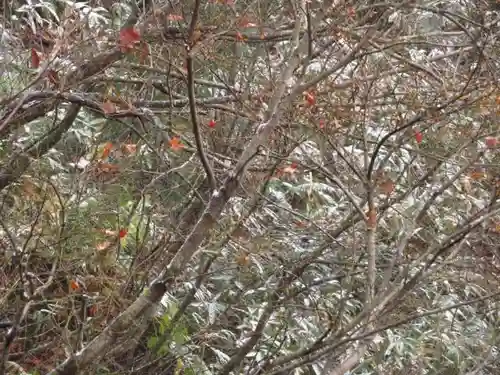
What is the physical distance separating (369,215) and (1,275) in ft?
5.36

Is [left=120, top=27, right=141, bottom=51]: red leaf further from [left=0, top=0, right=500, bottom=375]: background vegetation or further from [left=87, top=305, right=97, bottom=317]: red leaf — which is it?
[left=87, top=305, right=97, bottom=317]: red leaf

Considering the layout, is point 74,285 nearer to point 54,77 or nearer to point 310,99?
point 54,77

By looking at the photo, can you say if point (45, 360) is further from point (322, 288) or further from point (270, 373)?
point (322, 288)

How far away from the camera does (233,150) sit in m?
3.74

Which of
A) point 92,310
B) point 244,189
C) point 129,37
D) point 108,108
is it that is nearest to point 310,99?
point 244,189

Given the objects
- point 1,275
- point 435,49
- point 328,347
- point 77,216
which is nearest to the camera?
point 328,347

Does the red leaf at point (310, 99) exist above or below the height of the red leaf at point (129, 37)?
below

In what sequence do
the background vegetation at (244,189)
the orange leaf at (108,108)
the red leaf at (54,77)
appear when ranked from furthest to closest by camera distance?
the red leaf at (54,77) < the orange leaf at (108,108) < the background vegetation at (244,189)

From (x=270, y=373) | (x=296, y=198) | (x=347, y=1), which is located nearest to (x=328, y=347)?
(x=270, y=373)

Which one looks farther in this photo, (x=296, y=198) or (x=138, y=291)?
(x=296, y=198)

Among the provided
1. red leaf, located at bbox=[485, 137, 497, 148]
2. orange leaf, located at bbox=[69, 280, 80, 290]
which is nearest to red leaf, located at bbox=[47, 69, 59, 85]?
orange leaf, located at bbox=[69, 280, 80, 290]

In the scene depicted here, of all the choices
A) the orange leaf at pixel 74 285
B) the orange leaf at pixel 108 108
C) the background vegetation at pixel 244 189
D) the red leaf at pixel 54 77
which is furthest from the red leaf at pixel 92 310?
the red leaf at pixel 54 77

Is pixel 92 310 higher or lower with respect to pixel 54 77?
lower

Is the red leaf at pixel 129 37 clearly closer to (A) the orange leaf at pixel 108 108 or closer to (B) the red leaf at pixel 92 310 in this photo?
(A) the orange leaf at pixel 108 108
